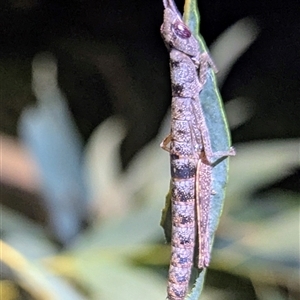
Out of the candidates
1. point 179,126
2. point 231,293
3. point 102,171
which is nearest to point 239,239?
point 231,293

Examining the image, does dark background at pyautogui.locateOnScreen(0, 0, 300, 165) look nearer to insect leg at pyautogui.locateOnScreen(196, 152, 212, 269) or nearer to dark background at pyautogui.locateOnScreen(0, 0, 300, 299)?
dark background at pyautogui.locateOnScreen(0, 0, 300, 299)

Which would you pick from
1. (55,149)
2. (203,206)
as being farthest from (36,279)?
(203,206)

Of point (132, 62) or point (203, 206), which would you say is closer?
point (203, 206)

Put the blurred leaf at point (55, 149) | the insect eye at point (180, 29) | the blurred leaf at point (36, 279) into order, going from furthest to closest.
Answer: the blurred leaf at point (55, 149), the blurred leaf at point (36, 279), the insect eye at point (180, 29)

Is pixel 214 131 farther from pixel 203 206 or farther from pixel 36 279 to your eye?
pixel 36 279

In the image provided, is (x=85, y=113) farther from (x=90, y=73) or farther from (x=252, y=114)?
(x=252, y=114)

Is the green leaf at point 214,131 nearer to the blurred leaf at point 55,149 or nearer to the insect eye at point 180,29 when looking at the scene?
the insect eye at point 180,29

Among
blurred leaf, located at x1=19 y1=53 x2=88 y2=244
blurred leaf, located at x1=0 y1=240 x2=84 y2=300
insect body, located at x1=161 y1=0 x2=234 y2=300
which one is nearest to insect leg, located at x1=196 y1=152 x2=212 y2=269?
insect body, located at x1=161 y1=0 x2=234 y2=300

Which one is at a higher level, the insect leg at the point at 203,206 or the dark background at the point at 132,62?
the dark background at the point at 132,62

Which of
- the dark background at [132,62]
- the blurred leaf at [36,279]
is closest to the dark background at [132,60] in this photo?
the dark background at [132,62]
